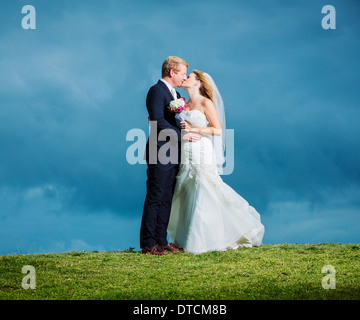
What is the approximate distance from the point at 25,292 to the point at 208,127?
4.36 meters

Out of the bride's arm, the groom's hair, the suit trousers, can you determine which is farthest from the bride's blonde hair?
the suit trousers

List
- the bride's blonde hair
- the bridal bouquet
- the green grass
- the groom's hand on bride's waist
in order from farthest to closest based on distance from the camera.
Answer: the bride's blonde hair
the groom's hand on bride's waist
the bridal bouquet
the green grass

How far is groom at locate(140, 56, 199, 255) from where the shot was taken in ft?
25.4

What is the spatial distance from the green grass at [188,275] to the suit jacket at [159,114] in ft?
6.49

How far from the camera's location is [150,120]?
7.81m

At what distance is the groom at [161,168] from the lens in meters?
7.75

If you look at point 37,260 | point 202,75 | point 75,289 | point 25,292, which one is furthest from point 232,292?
point 202,75

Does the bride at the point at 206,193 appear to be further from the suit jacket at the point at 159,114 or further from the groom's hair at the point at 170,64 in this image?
the groom's hair at the point at 170,64

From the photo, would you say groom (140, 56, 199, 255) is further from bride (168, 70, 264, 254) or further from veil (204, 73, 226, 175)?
veil (204, 73, 226, 175)

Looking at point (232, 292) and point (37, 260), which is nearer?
point (232, 292)

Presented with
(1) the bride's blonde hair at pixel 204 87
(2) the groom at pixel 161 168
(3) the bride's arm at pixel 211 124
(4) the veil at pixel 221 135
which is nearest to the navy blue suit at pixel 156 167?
(2) the groom at pixel 161 168

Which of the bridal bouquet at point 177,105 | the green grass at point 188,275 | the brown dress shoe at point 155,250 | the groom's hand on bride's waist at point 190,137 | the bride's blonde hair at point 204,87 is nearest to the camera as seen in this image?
the green grass at point 188,275
